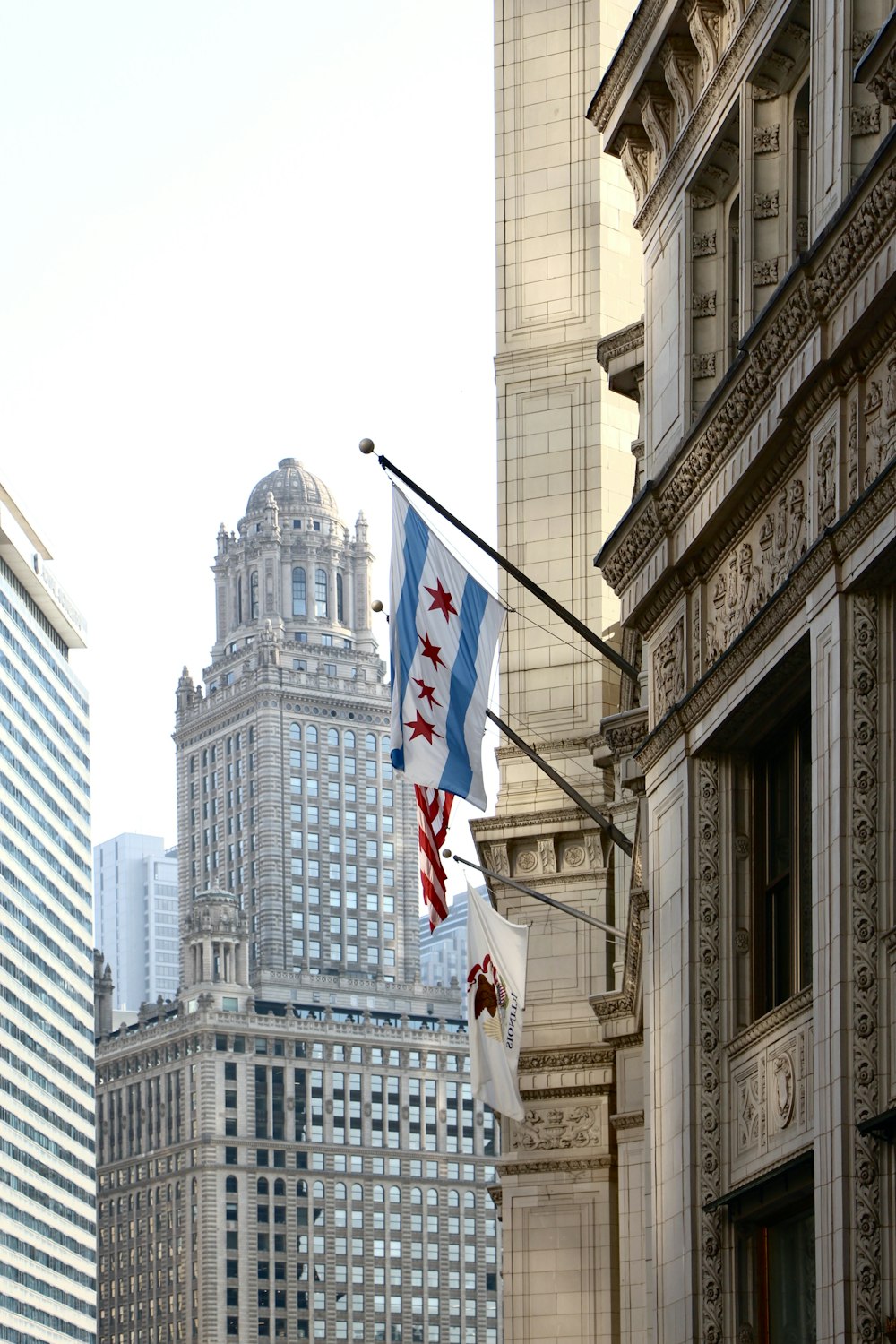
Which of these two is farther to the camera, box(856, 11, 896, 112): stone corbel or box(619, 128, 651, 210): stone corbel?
box(619, 128, 651, 210): stone corbel

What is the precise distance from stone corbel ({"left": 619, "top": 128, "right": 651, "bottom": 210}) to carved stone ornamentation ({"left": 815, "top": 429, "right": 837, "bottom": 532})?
8975 millimetres

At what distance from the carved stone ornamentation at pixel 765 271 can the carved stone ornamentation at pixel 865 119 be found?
10.7 ft

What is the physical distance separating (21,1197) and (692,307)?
575ft

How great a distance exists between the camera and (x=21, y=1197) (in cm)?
19538

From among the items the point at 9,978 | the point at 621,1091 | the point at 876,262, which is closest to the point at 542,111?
the point at 621,1091

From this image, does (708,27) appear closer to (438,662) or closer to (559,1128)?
(438,662)

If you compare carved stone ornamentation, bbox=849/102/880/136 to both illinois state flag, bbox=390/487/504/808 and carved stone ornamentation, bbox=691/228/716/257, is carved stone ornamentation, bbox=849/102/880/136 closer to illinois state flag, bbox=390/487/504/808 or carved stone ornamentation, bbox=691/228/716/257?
carved stone ornamentation, bbox=691/228/716/257

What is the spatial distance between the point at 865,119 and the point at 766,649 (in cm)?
491

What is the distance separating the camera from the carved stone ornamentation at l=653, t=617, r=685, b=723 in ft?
92.5

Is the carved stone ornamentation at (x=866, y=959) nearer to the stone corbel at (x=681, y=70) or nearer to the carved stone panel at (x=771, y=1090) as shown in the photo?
the carved stone panel at (x=771, y=1090)

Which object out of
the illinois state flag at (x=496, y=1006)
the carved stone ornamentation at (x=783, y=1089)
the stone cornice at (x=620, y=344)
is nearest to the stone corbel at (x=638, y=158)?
the stone cornice at (x=620, y=344)

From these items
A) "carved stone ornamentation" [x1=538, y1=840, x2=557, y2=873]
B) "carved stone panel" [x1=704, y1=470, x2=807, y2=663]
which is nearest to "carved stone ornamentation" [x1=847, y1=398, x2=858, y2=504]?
"carved stone panel" [x1=704, y1=470, x2=807, y2=663]

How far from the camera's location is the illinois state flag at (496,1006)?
3947 cm

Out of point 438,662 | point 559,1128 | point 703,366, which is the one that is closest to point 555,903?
point 559,1128
